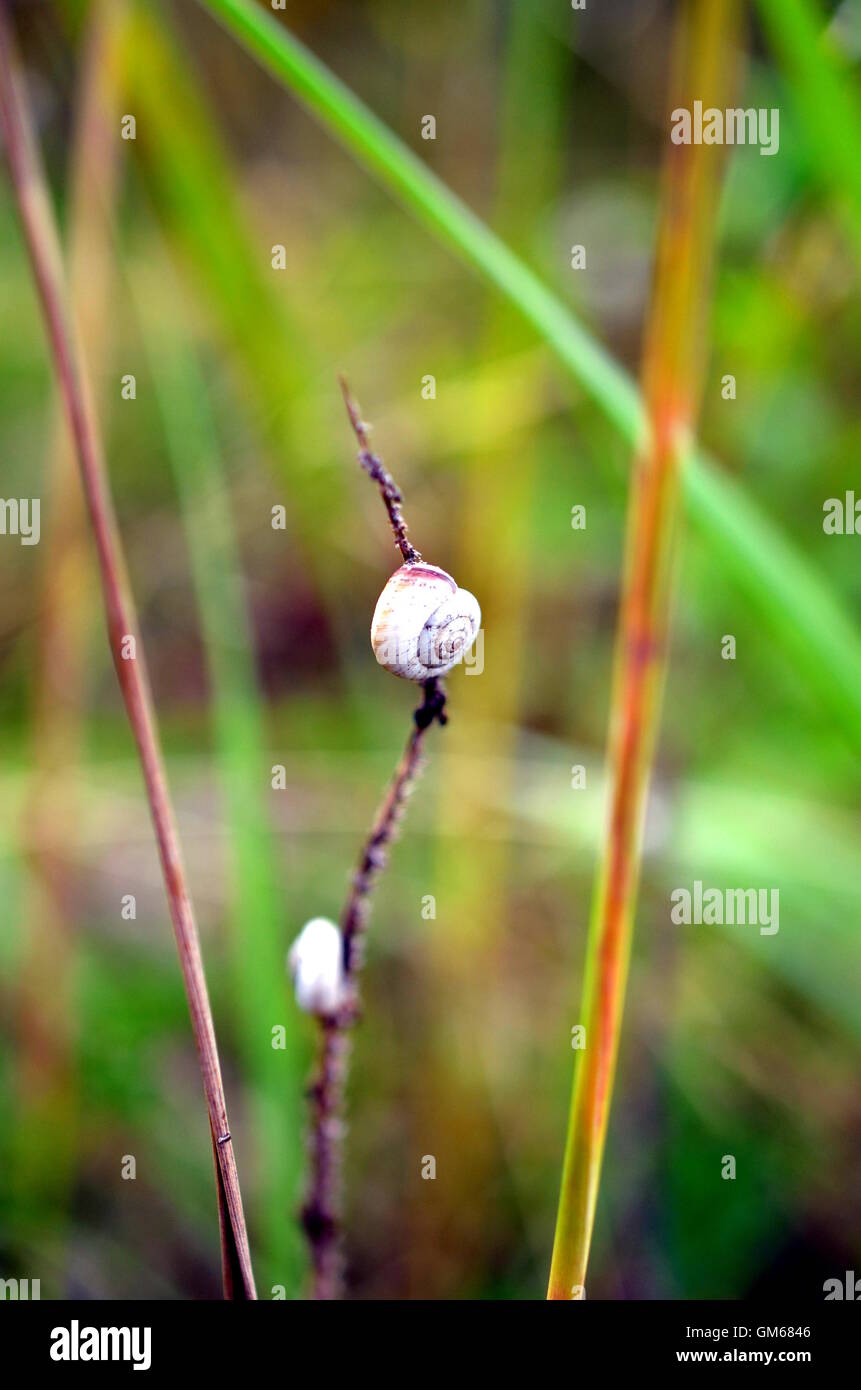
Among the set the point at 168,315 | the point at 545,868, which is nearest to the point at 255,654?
the point at 168,315

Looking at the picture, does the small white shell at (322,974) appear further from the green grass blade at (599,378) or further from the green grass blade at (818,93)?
the green grass blade at (818,93)

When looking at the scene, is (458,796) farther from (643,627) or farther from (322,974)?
(322,974)

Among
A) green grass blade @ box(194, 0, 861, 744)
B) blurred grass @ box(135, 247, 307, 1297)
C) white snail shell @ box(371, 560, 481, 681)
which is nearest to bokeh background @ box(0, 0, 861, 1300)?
blurred grass @ box(135, 247, 307, 1297)

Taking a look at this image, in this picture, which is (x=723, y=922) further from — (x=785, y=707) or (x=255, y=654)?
(x=255, y=654)

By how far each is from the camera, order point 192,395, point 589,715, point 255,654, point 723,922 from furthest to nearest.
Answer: point 255,654, point 589,715, point 723,922, point 192,395

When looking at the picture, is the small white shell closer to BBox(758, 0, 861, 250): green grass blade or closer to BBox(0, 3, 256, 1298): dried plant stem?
BBox(0, 3, 256, 1298): dried plant stem

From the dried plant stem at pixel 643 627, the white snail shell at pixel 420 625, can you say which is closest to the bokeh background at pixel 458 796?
the dried plant stem at pixel 643 627

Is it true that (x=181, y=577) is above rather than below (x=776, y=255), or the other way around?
below
